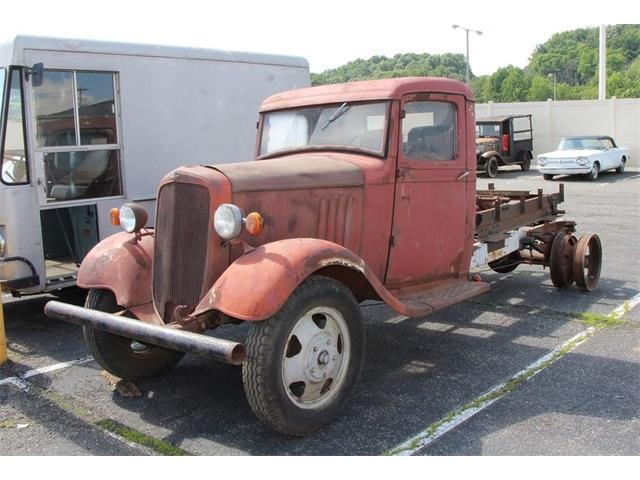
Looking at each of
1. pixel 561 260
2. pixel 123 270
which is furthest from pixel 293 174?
pixel 561 260

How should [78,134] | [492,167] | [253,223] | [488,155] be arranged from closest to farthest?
[253,223] < [78,134] < [488,155] < [492,167]

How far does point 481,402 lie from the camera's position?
4395 millimetres

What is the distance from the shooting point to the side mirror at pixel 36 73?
6164 mm

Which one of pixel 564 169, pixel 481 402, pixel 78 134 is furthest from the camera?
pixel 564 169

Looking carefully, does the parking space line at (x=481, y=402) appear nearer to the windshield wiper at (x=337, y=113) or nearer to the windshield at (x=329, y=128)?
the windshield at (x=329, y=128)

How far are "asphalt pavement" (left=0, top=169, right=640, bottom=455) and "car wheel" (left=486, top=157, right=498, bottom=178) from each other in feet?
50.3

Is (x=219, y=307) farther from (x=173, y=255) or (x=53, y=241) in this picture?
(x=53, y=241)

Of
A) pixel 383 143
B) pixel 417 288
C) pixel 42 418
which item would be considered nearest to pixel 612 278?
pixel 417 288

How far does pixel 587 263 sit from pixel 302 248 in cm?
473

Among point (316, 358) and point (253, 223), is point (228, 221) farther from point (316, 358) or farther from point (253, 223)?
point (316, 358)

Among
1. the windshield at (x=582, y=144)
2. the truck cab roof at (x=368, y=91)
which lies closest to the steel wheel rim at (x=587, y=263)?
the truck cab roof at (x=368, y=91)

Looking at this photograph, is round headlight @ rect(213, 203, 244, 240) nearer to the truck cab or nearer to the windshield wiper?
the windshield wiper

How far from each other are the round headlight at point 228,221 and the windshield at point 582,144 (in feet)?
65.3

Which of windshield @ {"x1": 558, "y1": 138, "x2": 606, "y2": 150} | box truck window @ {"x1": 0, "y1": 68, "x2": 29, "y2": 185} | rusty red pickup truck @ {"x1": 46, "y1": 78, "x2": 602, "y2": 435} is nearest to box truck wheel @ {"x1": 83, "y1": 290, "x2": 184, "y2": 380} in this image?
rusty red pickup truck @ {"x1": 46, "y1": 78, "x2": 602, "y2": 435}
